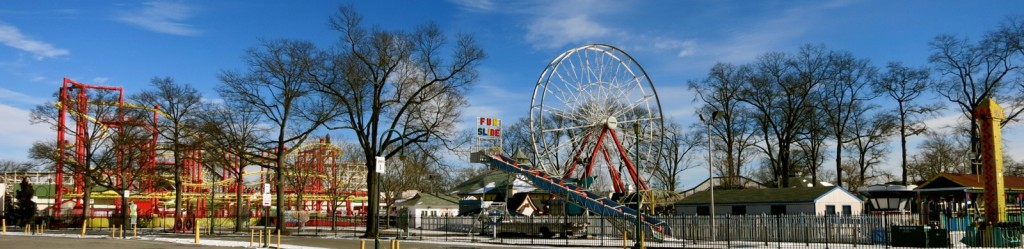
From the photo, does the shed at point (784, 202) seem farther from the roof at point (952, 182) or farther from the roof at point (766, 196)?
Result: the roof at point (952, 182)

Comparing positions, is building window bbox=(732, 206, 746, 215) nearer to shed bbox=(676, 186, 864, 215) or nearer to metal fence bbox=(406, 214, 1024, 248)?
shed bbox=(676, 186, 864, 215)

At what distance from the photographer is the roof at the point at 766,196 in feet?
147

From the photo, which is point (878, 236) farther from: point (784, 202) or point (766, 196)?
point (766, 196)

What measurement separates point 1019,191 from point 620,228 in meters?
22.9

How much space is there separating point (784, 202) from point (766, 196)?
6.23ft

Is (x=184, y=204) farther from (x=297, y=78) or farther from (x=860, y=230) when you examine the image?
(x=860, y=230)

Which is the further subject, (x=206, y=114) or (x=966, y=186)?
(x=206, y=114)

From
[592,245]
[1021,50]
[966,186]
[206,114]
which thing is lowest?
[592,245]

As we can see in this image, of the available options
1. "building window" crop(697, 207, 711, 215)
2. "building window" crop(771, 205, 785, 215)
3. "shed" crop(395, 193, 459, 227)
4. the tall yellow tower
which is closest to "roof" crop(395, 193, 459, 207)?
"shed" crop(395, 193, 459, 227)

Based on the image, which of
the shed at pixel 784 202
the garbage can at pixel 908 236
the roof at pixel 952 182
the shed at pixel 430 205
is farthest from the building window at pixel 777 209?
the shed at pixel 430 205

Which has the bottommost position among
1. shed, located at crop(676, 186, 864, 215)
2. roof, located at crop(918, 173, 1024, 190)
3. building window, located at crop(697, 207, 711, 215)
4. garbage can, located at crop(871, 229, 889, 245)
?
garbage can, located at crop(871, 229, 889, 245)

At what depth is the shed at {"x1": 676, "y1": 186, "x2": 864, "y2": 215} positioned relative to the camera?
4434 centimetres

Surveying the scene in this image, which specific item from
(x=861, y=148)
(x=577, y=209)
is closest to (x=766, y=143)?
(x=861, y=148)

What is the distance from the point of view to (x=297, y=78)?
48594mm
